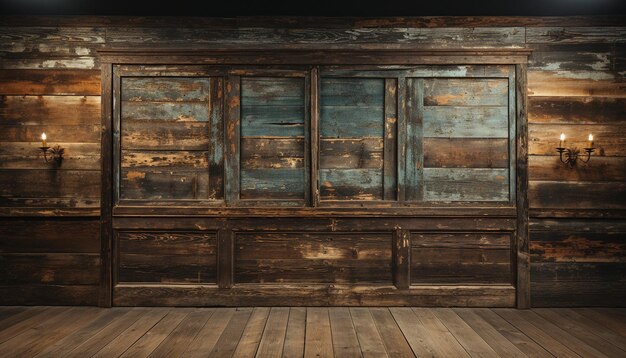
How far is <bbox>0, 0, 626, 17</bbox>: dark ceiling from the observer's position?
3744 millimetres

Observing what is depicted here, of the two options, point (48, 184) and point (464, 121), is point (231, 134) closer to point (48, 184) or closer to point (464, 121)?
point (48, 184)

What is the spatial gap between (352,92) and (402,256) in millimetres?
1517

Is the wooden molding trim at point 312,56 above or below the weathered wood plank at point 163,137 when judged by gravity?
above

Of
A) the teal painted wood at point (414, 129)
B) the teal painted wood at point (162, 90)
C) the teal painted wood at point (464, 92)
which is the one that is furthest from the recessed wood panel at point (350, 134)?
the teal painted wood at point (162, 90)

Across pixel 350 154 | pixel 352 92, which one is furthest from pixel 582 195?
pixel 352 92

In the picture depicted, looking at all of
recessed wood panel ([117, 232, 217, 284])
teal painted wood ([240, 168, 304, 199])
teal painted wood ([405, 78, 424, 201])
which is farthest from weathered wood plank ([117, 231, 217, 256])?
teal painted wood ([405, 78, 424, 201])

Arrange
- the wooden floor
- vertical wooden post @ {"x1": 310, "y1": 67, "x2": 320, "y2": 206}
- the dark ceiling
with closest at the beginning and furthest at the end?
the wooden floor
the dark ceiling
vertical wooden post @ {"x1": 310, "y1": 67, "x2": 320, "y2": 206}

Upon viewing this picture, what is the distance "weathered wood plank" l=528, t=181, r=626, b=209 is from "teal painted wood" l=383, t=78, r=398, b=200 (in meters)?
1.22

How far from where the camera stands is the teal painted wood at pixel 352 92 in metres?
3.94

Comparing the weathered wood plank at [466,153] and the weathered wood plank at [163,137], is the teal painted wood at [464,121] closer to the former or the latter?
the weathered wood plank at [466,153]

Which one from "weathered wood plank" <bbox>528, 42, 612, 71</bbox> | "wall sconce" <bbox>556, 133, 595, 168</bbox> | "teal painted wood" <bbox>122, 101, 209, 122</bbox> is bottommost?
"wall sconce" <bbox>556, 133, 595, 168</bbox>

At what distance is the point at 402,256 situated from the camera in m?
3.92

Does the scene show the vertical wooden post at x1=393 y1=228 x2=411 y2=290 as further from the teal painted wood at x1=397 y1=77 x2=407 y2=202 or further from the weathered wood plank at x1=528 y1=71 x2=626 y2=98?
the weathered wood plank at x1=528 y1=71 x2=626 y2=98

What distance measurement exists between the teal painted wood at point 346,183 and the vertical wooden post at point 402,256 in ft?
1.35
